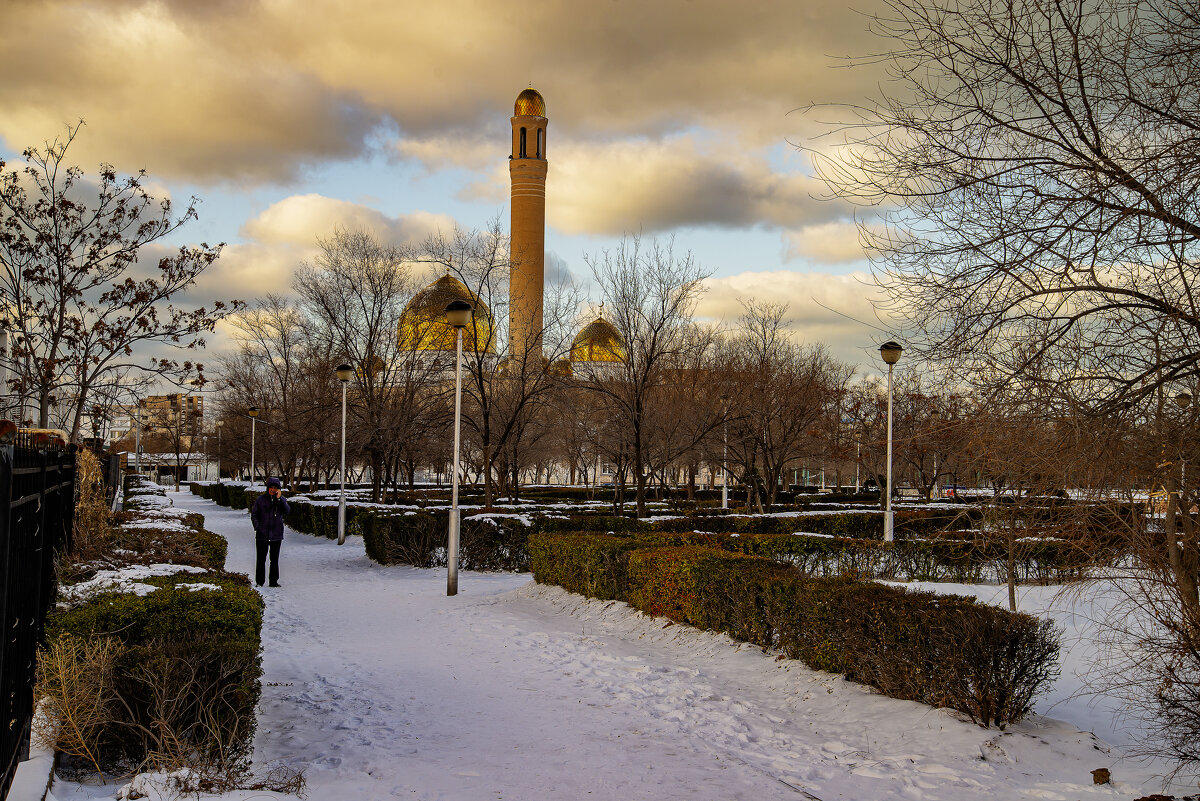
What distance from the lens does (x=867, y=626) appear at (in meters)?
7.44

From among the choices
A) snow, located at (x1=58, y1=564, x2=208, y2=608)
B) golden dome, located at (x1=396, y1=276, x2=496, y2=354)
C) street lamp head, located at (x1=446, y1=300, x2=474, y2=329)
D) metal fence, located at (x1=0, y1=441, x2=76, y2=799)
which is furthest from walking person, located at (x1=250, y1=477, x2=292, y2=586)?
golden dome, located at (x1=396, y1=276, x2=496, y2=354)

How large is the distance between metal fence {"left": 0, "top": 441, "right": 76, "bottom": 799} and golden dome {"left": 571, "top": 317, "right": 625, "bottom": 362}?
17208 mm

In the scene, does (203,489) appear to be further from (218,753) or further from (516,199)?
(218,753)

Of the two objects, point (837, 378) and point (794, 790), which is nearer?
point (794, 790)

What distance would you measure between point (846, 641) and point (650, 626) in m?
3.43

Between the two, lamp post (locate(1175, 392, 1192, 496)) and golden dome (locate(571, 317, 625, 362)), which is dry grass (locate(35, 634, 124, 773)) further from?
golden dome (locate(571, 317, 625, 362))

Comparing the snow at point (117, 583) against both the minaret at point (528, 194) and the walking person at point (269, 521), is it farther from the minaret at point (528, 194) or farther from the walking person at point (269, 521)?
the minaret at point (528, 194)

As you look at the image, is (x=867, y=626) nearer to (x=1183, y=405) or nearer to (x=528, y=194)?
(x=1183, y=405)

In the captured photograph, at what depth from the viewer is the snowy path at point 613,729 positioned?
224 inches

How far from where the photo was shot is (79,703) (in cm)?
485

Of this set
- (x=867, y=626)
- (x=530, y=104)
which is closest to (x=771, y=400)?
(x=867, y=626)

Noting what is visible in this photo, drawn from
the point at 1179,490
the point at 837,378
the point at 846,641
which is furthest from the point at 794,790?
the point at 837,378

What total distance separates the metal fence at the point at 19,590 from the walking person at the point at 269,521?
8.24 m

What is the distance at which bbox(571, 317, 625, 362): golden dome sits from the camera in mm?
29133
